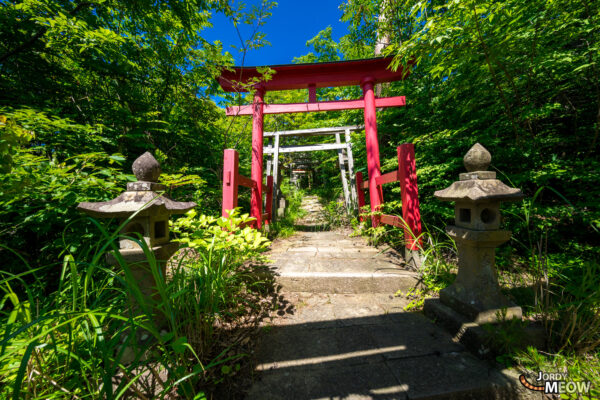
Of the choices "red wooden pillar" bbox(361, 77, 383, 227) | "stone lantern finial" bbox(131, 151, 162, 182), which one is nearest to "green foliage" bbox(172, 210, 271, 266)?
"stone lantern finial" bbox(131, 151, 162, 182)

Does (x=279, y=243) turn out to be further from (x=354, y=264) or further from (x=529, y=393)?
(x=529, y=393)

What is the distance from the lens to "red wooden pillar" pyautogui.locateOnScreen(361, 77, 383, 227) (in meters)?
3.42

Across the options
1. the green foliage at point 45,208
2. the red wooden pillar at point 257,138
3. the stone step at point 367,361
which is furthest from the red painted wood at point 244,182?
the stone step at point 367,361

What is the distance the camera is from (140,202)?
1163mm

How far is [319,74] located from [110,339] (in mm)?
4308

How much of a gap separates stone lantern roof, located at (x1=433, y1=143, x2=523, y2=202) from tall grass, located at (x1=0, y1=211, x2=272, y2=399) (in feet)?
5.61

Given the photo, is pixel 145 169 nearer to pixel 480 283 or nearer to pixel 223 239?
pixel 223 239

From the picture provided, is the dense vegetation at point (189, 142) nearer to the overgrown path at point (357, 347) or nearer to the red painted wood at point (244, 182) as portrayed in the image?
the overgrown path at point (357, 347)

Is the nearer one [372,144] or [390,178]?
[390,178]

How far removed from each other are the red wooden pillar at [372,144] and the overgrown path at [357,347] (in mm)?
1505

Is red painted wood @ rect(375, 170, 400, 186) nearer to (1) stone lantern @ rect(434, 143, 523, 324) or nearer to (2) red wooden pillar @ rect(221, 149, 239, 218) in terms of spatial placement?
(1) stone lantern @ rect(434, 143, 523, 324)

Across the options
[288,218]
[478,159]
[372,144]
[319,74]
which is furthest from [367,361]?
[319,74]

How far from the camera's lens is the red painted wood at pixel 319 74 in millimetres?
3598

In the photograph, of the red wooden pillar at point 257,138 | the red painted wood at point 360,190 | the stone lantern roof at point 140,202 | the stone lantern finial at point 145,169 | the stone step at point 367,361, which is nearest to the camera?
the stone step at point 367,361
